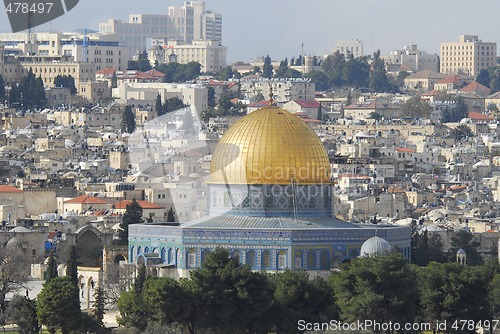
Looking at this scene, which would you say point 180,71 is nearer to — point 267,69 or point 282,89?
point 267,69

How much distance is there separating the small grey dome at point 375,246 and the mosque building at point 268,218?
4 cm

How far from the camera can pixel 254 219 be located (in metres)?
52.0

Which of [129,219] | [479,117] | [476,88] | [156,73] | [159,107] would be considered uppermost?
[129,219]

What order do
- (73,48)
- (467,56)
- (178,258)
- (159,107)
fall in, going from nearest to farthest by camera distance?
1. (178,258)
2. (159,107)
3. (73,48)
4. (467,56)

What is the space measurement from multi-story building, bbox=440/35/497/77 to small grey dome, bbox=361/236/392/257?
438ft

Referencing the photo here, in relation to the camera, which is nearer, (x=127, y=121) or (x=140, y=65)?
(x=127, y=121)

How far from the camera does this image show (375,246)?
50375mm

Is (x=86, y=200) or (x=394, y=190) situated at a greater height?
(x=86, y=200)

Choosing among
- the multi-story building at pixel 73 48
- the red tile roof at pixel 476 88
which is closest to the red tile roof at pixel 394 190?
the multi-story building at pixel 73 48

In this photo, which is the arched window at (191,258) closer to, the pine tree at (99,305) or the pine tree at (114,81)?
the pine tree at (99,305)

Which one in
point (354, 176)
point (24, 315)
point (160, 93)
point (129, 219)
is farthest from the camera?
point (160, 93)

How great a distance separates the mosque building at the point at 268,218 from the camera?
168 feet

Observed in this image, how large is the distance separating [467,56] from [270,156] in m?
134

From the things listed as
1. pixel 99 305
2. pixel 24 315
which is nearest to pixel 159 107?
pixel 99 305
